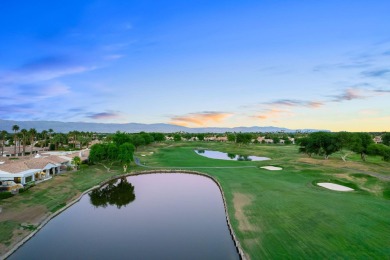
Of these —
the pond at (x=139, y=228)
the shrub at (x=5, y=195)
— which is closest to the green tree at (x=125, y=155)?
the pond at (x=139, y=228)

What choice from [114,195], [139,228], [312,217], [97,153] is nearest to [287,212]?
[312,217]

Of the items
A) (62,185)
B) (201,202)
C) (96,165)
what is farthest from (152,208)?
(96,165)

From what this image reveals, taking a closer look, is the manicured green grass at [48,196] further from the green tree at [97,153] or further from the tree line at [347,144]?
the tree line at [347,144]

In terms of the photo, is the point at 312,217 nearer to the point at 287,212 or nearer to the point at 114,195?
the point at 287,212

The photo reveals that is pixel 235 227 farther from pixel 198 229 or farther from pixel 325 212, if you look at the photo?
pixel 325 212

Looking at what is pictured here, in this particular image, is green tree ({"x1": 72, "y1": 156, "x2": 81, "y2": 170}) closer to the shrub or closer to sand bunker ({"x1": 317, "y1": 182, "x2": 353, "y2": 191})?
the shrub

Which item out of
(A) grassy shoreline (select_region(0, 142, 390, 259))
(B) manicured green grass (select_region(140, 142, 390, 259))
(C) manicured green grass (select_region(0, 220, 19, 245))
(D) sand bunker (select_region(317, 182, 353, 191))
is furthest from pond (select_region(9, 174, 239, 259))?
(D) sand bunker (select_region(317, 182, 353, 191))
